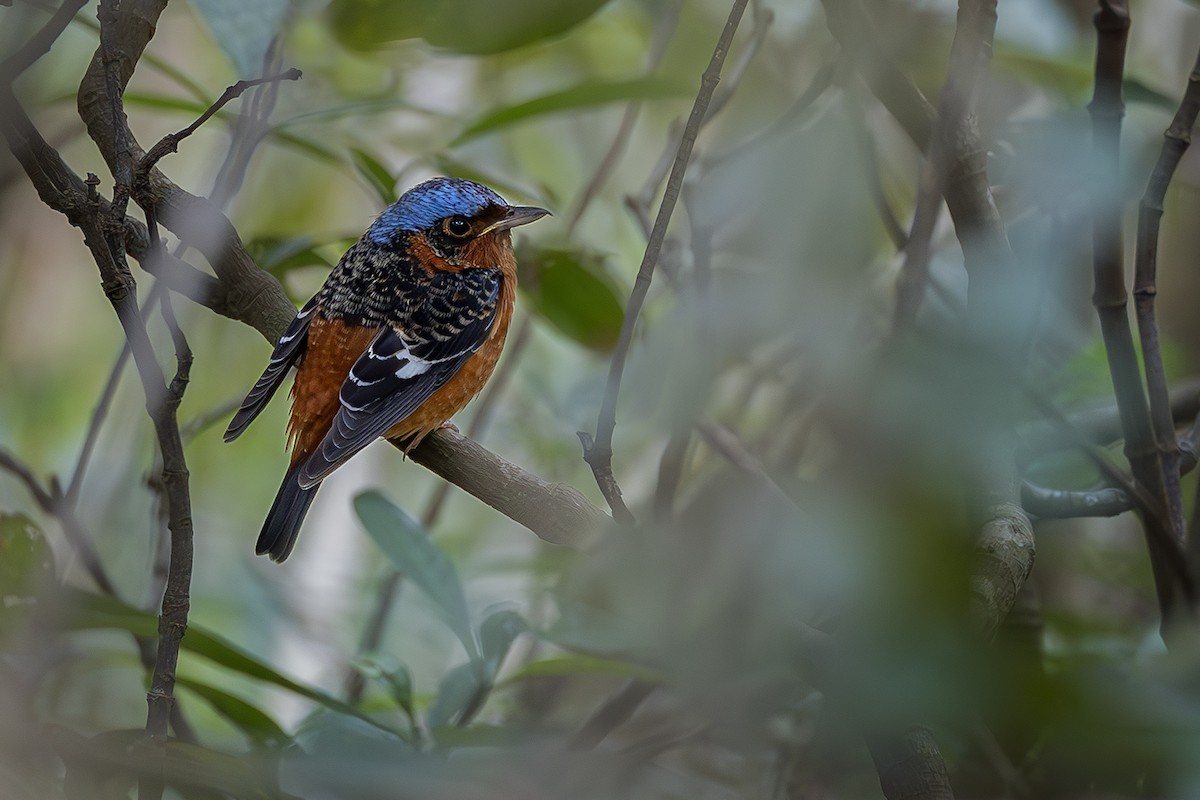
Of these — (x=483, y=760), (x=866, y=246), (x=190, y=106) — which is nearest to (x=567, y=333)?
(x=866, y=246)

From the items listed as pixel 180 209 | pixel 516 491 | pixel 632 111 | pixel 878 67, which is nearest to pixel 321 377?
pixel 180 209

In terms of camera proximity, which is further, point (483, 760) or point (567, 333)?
point (567, 333)

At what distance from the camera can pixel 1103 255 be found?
1937mm

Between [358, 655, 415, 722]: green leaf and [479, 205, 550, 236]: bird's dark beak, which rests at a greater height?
[479, 205, 550, 236]: bird's dark beak

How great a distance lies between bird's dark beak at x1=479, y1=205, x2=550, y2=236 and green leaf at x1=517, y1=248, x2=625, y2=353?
0.27ft

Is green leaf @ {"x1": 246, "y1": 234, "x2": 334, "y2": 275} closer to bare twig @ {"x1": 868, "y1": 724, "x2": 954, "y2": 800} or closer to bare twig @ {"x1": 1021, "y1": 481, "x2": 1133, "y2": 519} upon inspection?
bare twig @ {"x1": 1021, "y1": 481, "x2": 1133, "y2": 519}

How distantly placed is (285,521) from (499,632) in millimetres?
539

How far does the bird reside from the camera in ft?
7.92

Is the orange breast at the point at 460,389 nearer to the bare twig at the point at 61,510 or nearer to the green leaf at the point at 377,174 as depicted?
the green leaf at the point at 377,174

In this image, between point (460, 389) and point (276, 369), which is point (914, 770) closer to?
point (276, 369)

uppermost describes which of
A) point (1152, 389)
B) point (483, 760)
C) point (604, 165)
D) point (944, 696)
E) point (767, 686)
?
point (604, 165)

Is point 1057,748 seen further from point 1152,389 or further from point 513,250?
point 513,250

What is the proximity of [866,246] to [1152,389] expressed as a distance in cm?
70

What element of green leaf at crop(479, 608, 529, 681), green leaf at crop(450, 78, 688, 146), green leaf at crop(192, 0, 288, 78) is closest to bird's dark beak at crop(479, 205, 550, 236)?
green leaf at crop(450, 78, 688, 146)
